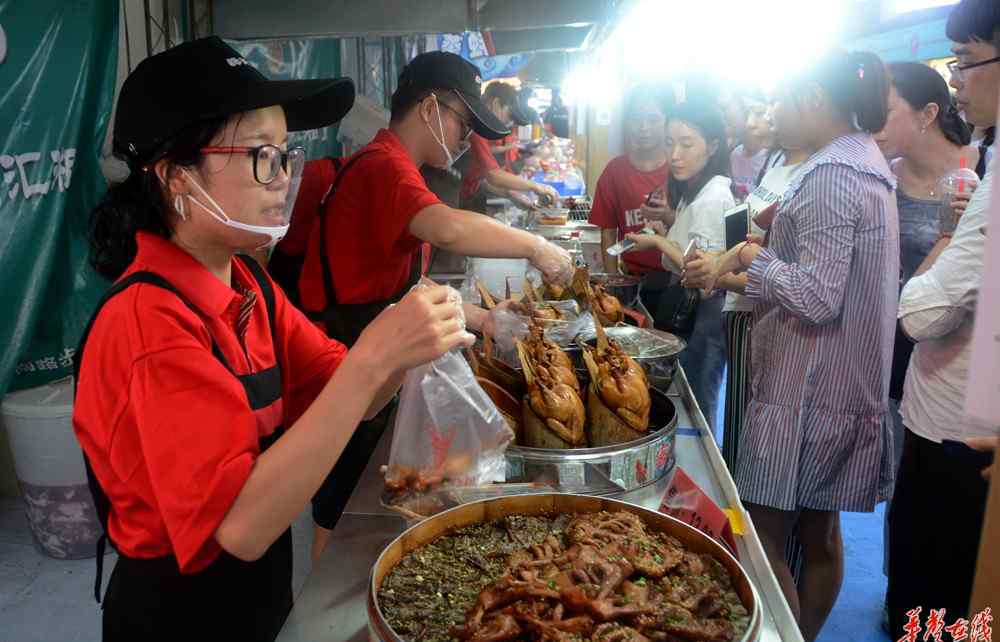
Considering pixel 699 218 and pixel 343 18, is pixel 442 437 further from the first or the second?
pixel 343 18

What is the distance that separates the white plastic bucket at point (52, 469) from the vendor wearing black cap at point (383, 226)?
1486 mm

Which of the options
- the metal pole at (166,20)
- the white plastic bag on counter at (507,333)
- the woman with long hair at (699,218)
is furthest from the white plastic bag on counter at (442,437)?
the metal pole at (166,20)

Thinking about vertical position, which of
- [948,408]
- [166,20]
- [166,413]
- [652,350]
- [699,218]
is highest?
[166,20]

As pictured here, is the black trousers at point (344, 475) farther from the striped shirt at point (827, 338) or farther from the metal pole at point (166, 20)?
the metal pole at point (166, 20)

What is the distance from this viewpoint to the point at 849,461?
8.51 ft

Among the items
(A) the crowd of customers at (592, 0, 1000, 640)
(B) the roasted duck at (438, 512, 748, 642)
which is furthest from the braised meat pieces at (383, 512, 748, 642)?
(A) the crowd of customers at (592, 0, 1000, 640)

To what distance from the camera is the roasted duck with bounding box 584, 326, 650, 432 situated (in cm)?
190

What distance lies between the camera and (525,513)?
1551 millimetres

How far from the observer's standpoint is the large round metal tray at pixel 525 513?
1.17 metres

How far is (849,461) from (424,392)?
5.84 ft

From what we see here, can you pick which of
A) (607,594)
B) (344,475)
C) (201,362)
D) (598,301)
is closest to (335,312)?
(344,475)

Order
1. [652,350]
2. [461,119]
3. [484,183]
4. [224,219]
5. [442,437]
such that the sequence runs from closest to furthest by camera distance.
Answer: [224,219] < [442,437] < [652,350] < [461,119] < [484,183]

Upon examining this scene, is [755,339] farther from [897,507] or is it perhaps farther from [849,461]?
[897,507]

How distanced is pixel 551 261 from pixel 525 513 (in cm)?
138
